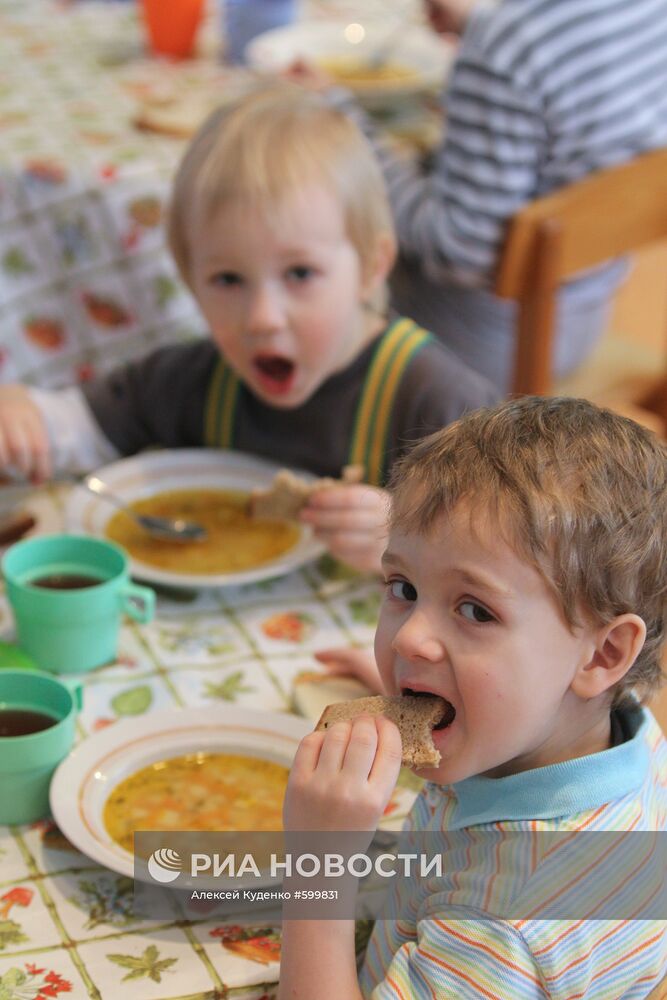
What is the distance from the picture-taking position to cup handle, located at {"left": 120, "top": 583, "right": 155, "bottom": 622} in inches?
50.8

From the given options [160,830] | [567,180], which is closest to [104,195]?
[567,180]

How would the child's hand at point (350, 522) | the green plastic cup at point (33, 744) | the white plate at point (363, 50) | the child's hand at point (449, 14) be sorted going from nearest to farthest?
the green plastic cup at point (33, 744) < the child's hand at point (350, 522) < the white plate at point (363, 50) < the child's hand at point (449, 14)

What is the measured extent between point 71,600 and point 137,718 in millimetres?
138

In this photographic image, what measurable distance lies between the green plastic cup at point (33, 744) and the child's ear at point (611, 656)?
0.44 meters

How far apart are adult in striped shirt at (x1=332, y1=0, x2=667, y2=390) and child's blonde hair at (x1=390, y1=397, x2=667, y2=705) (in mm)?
1229

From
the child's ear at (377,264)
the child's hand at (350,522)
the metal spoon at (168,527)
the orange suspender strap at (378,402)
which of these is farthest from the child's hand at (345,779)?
the child's ear at (377,264)

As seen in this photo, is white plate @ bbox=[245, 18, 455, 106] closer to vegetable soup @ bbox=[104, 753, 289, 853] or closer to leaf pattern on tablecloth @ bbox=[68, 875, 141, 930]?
vegetable soup @ bbox=[104, 753, 289, 853]

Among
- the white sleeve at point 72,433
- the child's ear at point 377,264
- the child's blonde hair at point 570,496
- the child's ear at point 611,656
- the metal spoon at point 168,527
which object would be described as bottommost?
the white sleeve at point 72,433

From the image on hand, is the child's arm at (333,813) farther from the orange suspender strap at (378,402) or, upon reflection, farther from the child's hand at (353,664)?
the orange suspender strap at (378,402)

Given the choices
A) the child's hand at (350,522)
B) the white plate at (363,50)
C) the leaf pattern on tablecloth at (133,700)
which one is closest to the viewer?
the leaf pattern on tablecloth at (133,700)

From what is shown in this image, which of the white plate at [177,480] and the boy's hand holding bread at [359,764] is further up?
the boy's hand holding bread at [359,764]

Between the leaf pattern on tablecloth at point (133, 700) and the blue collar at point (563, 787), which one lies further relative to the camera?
the leaf pattern on tablecloth at point (133, 700)

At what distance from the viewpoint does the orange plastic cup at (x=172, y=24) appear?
2617 millimetres

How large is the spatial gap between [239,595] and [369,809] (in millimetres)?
588
